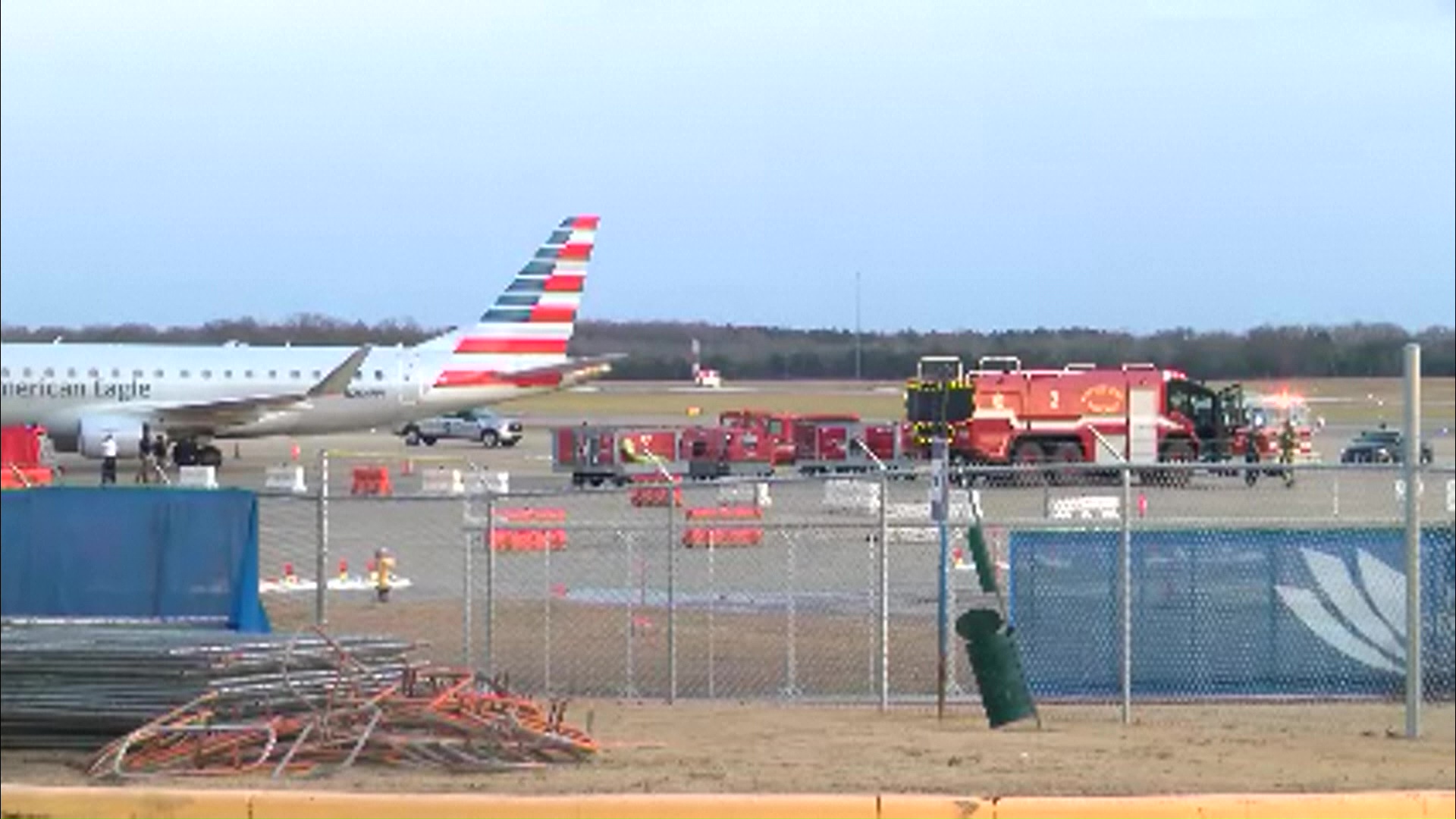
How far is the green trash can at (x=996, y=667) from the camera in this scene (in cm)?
1377

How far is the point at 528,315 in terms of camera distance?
33.6 metres

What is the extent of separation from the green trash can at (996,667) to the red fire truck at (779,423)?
18.7m

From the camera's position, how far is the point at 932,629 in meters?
20.1

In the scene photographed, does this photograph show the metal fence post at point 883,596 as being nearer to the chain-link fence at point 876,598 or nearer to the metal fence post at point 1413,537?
the chain-link fence at point 876,598

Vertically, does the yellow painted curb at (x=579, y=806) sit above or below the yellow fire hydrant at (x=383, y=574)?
below

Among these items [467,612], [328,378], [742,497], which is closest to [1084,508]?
[742,497]

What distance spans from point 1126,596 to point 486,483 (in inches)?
266

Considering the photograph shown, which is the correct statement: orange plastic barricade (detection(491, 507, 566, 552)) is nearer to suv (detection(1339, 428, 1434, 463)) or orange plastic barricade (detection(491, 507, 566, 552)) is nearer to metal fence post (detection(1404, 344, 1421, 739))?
metal fence post (detection(1404, 344, 1421, 739))

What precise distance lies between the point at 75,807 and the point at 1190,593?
7748 millimetres

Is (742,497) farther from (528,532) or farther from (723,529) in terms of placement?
(723,529)

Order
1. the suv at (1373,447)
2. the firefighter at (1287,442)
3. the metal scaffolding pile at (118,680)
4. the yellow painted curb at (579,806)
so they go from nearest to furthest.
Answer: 1. the yellow painted curb at (579,806)
2. the metal scaffolding pile at (118,680)
3. the firefighter at (1287,442)
4. the suv at (1373,447)

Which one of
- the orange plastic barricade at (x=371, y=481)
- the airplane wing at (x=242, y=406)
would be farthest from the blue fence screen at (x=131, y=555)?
the airplane wing at (x=242, y=406)

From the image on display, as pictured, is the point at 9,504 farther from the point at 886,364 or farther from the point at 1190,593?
the point at 886,364

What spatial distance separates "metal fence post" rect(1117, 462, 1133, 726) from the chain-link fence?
0.03m
